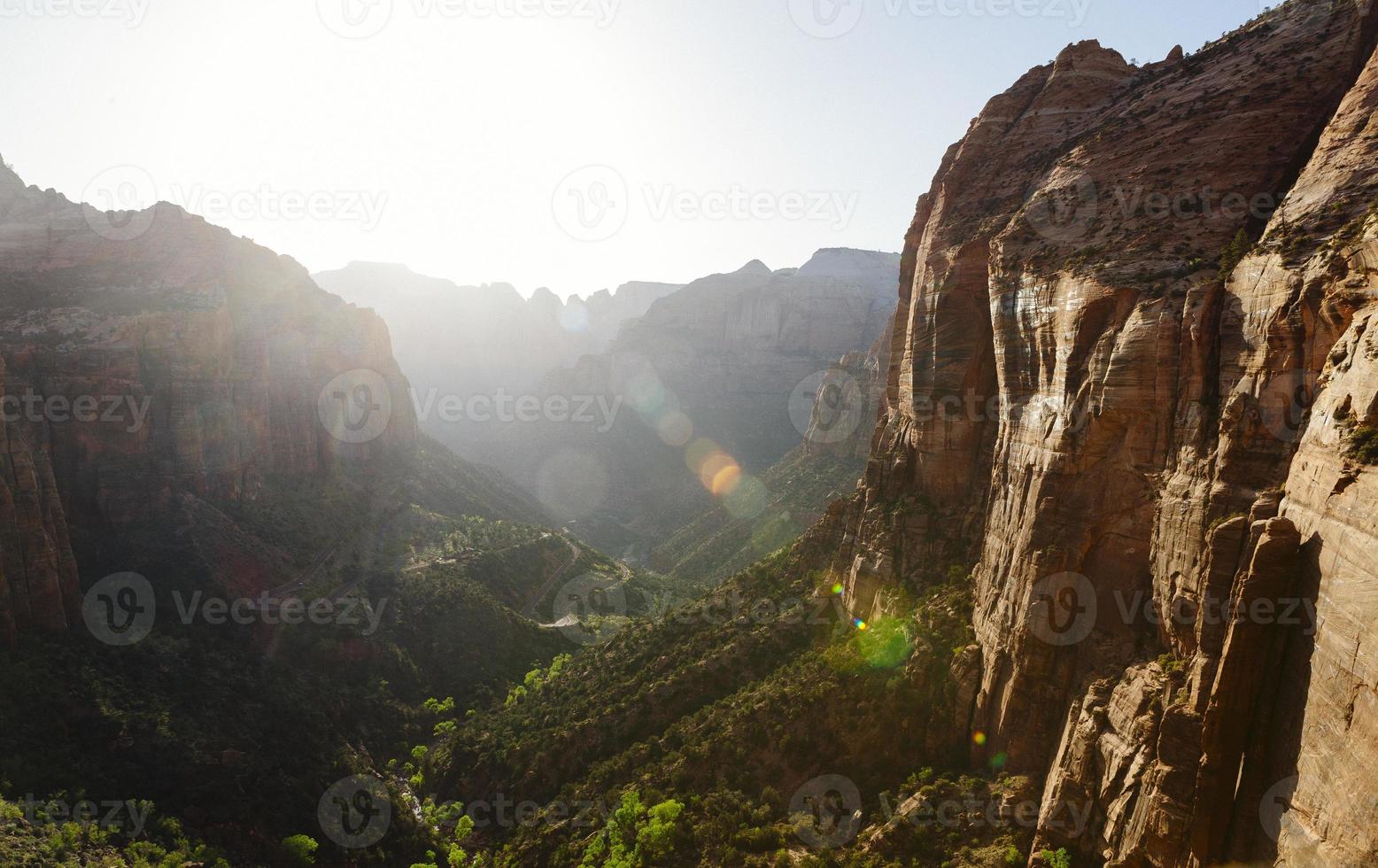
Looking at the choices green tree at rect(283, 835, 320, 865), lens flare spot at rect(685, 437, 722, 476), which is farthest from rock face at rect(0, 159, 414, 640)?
lens flare spot at rect(685, 437, 722, 476)

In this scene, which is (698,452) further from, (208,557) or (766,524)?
(208,557)

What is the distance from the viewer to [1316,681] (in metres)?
13.4

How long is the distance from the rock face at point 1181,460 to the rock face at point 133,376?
2172 inches

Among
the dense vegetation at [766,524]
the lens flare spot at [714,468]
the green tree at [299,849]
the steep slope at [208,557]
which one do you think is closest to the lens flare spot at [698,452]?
the lens flare spot at [714,468]

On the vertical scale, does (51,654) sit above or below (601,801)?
above

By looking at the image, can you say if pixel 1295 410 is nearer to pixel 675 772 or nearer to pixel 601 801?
pixel 675 772

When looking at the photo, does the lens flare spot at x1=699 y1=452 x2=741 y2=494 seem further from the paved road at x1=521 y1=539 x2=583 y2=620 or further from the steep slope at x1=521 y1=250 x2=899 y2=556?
the paved road at x1=521 y1=539 x2=583 y2=620

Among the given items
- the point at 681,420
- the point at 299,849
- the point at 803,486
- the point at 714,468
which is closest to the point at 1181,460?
the point at 299,849

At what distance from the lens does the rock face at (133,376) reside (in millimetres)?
43812

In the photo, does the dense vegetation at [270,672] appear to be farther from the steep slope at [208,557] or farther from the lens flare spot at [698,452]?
the lens flare spot at [698,452]

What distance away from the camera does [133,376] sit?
5753cm

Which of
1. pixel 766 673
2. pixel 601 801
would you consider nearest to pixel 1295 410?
pixel 766 673

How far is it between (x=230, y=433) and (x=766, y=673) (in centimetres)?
6164

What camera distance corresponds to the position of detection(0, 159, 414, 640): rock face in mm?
43812
